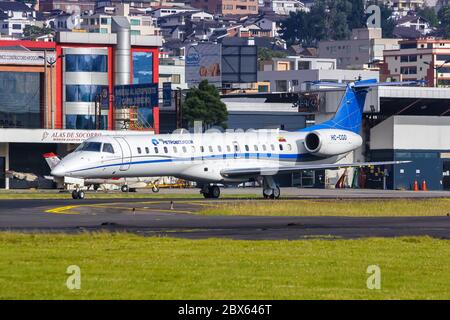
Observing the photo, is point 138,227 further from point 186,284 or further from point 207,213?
point 186,284

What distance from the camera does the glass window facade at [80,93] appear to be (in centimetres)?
10269

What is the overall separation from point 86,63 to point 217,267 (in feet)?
265

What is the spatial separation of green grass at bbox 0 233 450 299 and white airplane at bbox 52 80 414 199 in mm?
24486

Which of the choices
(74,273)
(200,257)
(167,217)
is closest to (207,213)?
(167,217)

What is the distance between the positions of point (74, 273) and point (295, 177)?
75.5 m

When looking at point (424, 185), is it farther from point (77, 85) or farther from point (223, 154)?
point (223, 154)

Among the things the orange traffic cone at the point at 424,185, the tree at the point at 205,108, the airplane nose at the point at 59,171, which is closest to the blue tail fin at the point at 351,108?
the airplane nose at the point at 59,171

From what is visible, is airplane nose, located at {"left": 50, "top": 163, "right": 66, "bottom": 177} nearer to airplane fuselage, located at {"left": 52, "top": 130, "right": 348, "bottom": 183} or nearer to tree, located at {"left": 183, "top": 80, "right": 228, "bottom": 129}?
airplane fuselage, located at {"left": 52, "top": 130, "right": 348, "bottom": 183}

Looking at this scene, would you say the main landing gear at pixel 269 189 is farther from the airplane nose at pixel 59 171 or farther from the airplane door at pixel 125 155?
the airplane nose at pixel 59 171

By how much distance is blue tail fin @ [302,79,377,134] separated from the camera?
218ft

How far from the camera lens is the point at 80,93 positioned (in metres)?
103

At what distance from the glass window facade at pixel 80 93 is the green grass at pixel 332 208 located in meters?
52.3

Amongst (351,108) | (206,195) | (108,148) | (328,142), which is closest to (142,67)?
(351,108)

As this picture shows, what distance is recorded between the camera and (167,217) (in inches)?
1652
